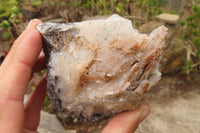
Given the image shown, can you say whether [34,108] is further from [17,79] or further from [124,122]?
[124,122]

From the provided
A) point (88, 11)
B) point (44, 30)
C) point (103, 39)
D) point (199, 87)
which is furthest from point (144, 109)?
point (88, 11)

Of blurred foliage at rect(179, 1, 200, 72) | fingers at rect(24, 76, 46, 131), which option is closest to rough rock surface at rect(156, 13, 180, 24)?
blurred foliage at rect(179, 1, 200, 72)

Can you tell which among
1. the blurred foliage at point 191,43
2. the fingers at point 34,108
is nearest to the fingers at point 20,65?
the fingers at point 34,108

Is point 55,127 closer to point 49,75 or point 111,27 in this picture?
point 49,75

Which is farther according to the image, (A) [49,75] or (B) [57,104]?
(B) [57,104]

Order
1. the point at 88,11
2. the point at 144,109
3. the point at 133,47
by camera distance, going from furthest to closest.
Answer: the point at 88,11
the point at 144,109
the point at 133,47

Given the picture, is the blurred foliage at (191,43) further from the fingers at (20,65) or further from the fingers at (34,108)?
the fingers at (20,65)

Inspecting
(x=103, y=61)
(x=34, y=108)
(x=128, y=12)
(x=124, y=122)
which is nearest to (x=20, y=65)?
(x=103, y=61)
